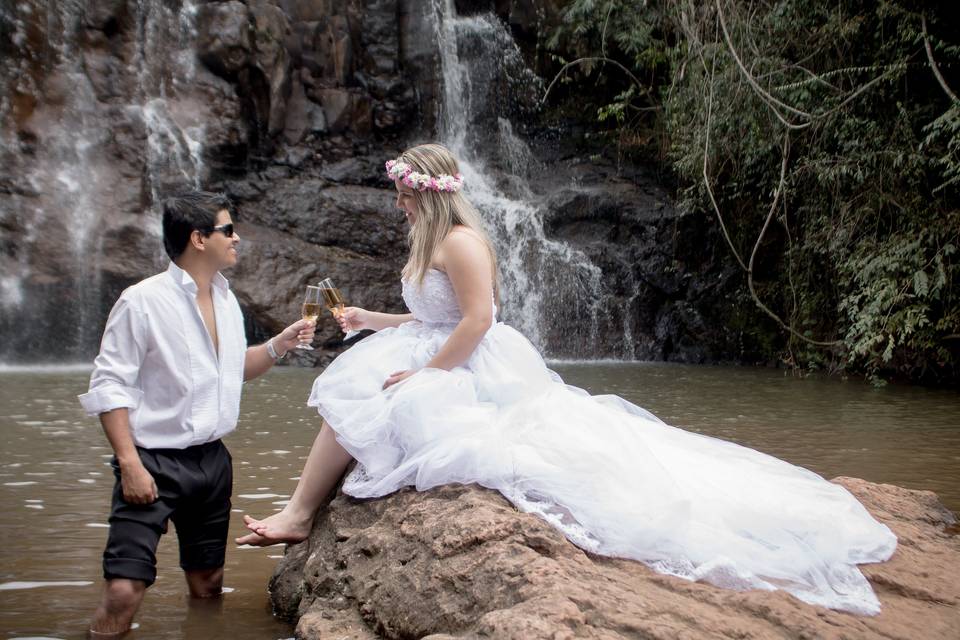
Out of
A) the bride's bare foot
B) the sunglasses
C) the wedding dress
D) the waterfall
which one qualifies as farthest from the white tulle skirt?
the waterfall

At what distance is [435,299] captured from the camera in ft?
13.1

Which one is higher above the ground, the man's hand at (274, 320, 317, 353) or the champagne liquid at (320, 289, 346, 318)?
the champagne liquid at (320, 289, 346, 318)

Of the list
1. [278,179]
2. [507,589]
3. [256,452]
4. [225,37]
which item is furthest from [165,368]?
[225,37]

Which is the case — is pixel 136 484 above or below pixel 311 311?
below

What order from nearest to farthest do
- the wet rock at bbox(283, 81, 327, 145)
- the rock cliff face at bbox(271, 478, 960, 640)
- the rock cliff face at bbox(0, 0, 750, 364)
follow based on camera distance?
the rock cliff face at bbox(271, 478, 960, 640), the rock cliff face at bbox(0, 0, 750, 364), the wet rock at bbox(283, 81, 327, 145)

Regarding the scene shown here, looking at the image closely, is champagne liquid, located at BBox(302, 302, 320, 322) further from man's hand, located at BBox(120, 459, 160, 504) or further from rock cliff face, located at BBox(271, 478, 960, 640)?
man's hand, located at BBox(120, 459, 160, 504)

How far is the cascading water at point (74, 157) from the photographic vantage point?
51.0ft

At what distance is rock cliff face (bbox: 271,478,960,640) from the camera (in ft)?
8.77

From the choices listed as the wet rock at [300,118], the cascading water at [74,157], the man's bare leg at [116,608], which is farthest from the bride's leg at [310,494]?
the wet rock at [300,118]

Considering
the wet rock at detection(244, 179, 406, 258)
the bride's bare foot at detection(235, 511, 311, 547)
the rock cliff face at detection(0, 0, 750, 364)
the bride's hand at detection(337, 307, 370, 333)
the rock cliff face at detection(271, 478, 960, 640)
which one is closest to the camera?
the rock cliff face at detection(271, 478, 960, 640)

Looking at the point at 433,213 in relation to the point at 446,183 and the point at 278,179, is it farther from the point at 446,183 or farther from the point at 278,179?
the point at 278,179

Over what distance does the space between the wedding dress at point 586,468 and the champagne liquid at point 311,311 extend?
0.21 meters

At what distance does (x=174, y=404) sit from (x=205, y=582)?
78 cm

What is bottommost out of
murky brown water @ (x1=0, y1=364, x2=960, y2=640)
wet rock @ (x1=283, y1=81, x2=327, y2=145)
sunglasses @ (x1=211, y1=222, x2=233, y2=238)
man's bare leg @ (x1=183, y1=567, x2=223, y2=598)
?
murky brown water @ (x1=0, y1=364, x2=960, y2=640)
